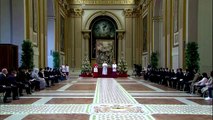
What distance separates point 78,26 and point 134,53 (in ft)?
23.6

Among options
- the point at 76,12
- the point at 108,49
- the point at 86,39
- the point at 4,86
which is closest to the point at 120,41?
the point at 108,49

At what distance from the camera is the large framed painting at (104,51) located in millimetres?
40562

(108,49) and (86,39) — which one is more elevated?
(86,39)

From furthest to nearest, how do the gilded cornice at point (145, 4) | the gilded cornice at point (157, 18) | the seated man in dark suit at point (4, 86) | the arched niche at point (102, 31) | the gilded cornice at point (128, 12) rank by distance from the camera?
1. the arched niche at point (102, 31)
2. the gilded cornice at point (128, 12)
3. the gilded cornice at point (145, 4)
4. the gilded cornice at point (157, 18)
5. the seated man in dark suit at point (4, 86)

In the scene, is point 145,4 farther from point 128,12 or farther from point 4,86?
point 4,86

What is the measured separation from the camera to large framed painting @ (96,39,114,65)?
4056 centimetres

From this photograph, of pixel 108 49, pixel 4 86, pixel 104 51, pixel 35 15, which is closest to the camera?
pixel 4 86

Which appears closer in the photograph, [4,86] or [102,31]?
[4,86]

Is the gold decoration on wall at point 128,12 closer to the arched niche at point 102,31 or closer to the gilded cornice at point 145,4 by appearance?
the arched niche at point 102,31

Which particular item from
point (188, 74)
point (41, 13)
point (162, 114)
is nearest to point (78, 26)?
point (41, 13)

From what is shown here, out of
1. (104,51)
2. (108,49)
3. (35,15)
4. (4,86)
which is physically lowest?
(4,86)

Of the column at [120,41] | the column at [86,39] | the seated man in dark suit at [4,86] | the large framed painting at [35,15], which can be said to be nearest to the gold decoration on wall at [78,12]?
the column at [86,39]

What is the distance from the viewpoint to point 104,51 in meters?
40.8

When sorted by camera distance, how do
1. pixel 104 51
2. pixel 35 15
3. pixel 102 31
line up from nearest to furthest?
pixel 35 15 → pixel 104 51 → pixel 102 31
